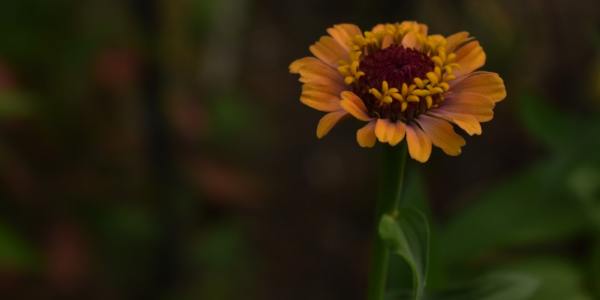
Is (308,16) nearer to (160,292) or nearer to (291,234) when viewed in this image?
(291,234)

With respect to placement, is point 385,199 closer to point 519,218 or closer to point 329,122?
point 329,122

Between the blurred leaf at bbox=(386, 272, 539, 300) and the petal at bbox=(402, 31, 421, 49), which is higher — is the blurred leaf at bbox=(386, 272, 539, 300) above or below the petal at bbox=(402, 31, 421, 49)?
below

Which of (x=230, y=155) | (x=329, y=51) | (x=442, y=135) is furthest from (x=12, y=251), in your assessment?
(x=442, y=135)

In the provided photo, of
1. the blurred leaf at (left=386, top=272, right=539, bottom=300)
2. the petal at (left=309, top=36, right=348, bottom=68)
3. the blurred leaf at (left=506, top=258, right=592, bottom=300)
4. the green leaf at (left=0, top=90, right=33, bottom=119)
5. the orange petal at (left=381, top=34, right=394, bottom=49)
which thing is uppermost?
the orange petal at (left=381, top=34, right=394, bottom=49)

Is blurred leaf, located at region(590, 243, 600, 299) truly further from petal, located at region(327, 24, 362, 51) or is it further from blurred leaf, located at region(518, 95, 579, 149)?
petal, located at region(327, 24, 362, 51)

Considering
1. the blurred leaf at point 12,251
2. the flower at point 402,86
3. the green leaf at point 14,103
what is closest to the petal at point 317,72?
the flower at point 402,86

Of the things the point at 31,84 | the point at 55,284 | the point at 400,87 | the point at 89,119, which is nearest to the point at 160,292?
the point at 55,284

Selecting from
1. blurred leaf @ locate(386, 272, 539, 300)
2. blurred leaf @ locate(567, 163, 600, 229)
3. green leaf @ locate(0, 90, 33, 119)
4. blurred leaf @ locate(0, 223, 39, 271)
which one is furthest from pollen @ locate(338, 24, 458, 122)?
blurred leaf @ locate(0, 223, 39, 271)
